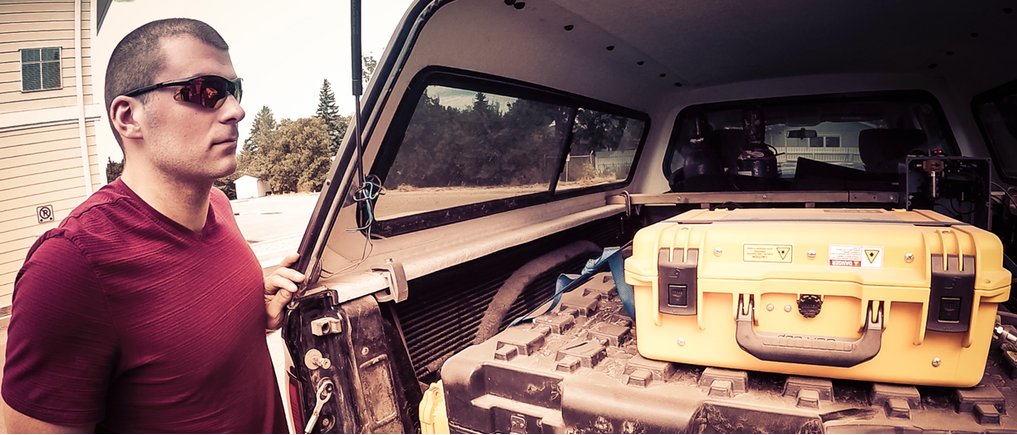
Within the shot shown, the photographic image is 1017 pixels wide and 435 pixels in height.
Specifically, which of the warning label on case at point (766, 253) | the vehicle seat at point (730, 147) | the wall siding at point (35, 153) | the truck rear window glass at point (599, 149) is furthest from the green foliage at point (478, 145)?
the wall siding at point (35, 153)

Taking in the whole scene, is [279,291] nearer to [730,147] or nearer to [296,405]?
[296,405]

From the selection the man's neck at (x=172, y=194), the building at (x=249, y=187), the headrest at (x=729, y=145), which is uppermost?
the headrest at (x=729, y=145)

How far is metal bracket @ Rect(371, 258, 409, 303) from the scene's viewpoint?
1947 mm

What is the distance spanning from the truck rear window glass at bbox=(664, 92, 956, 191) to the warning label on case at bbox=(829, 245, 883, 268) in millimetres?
3306

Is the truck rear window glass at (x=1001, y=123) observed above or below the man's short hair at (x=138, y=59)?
above

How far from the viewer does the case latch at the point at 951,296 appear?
4.27 feet

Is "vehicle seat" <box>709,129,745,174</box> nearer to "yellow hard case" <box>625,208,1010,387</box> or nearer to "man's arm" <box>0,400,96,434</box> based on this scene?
"yellow hard case" <box>625,208,1010,387</box>

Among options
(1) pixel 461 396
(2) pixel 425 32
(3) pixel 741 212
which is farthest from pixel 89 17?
(3) pixel 741 212

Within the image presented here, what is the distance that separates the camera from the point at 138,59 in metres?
1.32

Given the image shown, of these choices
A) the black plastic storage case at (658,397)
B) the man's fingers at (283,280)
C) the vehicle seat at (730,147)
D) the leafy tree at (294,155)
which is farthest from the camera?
the leafy tree at (294,155)

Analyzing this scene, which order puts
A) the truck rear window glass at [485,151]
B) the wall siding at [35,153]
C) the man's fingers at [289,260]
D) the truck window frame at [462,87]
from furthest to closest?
1. the wall siding at [35,153]
2. the truck rear window glass at [485,151]
3. the truck window frame at [462,87]
4. the man's fingers at [289,260]

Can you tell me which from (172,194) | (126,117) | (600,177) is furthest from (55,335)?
(600,177)

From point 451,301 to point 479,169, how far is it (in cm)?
97

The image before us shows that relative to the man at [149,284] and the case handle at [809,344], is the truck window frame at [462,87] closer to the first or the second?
the man at [149,284]
